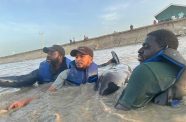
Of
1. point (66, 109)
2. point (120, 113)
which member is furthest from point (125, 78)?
point (120, 113)

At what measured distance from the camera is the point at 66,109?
192 inches

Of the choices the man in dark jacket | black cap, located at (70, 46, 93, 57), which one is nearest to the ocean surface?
black cap, located at (70, 46, 93, 57)

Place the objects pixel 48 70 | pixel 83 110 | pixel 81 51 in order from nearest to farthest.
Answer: pixel 83 110 < pixel 81 51 < pixel 48 70

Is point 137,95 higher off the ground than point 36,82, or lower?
higher

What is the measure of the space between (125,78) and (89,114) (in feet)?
6.50

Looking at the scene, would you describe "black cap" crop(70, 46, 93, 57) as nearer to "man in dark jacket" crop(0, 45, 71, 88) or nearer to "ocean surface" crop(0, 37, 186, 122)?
"ocean surface" crop(0, 37, 186, 122)

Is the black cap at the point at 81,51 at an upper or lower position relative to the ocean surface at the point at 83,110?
upper

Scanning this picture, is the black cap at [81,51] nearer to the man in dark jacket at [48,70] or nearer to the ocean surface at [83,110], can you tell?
the ocean surface at [83,110]

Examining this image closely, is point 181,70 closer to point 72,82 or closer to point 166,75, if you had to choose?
point 166,75

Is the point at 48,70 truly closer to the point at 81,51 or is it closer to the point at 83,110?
the point at 81,51

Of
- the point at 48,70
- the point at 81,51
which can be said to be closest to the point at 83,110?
the point at 81,51

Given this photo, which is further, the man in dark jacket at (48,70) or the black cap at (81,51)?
the man in dark jacket at (48,70)

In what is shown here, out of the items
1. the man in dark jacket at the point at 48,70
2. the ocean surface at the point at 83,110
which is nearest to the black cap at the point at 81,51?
the ocean surface at the point at 83,110

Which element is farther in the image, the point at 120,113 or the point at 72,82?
the point at 72,82
